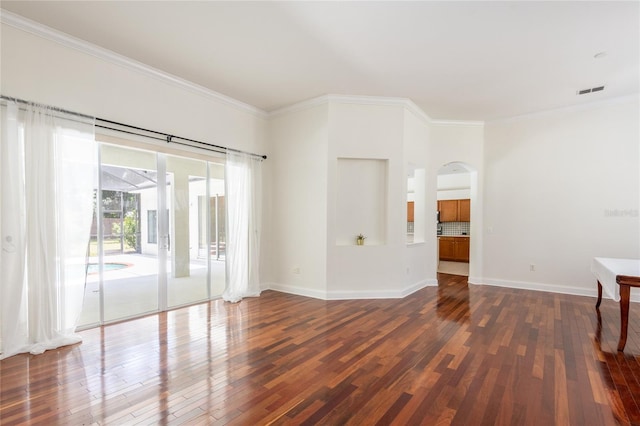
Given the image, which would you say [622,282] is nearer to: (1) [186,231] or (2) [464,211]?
(1) [186,231]

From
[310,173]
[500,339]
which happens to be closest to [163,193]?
[310,173]

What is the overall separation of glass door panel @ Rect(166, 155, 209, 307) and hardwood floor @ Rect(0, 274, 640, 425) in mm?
606

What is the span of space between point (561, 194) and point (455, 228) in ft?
12.8

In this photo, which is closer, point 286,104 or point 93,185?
point 93,185

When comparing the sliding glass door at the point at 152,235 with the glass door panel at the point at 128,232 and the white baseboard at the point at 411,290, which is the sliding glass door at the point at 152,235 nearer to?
the glass door panel at the point at 128,232

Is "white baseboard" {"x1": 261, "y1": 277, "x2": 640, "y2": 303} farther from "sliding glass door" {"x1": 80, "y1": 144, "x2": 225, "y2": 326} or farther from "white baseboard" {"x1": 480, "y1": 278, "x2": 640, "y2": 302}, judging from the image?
"sliding glass door" {"x1": 80, "y1": 144, "x2": 225, "y2": 326}

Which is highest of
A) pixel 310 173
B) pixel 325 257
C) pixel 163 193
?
pixel 310 173

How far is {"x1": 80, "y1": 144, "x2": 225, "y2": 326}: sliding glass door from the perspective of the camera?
149 inches

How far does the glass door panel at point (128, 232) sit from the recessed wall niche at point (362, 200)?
281 cm

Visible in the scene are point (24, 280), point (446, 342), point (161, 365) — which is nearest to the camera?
point (161, 365)

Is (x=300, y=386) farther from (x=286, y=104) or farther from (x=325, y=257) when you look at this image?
(x=286, y=104)

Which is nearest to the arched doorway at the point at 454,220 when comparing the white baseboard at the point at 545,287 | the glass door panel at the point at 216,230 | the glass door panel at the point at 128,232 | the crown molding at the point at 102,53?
the white baseboard at the point at 545,287

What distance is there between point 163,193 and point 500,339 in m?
Result: 4.62

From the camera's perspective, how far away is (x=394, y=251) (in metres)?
5.09
